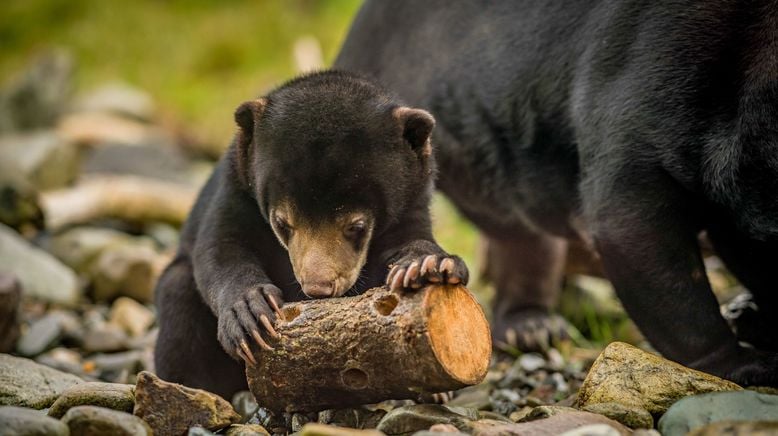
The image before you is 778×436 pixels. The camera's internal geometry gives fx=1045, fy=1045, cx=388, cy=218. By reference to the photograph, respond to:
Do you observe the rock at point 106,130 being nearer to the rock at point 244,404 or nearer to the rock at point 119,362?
the rock at point 119,362

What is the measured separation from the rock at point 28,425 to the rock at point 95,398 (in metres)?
0.35

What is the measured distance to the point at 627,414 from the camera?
12.2 feet

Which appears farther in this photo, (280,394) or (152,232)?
(152,232)

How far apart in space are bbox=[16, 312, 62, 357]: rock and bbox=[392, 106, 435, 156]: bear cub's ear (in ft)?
8.81

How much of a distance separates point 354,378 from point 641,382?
1.11m

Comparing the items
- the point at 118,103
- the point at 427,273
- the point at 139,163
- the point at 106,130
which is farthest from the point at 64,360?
the point at 118,103

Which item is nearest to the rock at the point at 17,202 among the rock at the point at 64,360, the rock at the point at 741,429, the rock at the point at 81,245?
the rock at the point at 81,245

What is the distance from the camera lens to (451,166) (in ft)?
19.5

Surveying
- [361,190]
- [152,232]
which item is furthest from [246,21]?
[361,190]

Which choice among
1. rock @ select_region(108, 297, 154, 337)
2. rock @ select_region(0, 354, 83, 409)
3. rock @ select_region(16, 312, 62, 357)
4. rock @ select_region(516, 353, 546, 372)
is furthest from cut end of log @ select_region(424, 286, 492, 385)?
rock @ select_region(108, 297, 154, 337)

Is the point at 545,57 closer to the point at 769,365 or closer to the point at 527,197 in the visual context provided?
the point at 527,197

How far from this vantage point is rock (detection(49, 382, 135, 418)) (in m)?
3.63

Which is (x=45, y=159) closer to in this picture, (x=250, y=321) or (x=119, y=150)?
(x=119, y=150)

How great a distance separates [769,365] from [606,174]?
1.04m
